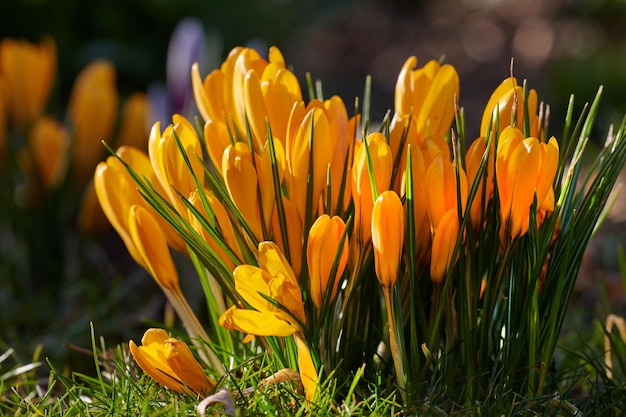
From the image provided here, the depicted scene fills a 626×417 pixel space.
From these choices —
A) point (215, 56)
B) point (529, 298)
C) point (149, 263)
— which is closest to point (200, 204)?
point (149, 263)

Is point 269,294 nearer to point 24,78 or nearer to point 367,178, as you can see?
point 367,178

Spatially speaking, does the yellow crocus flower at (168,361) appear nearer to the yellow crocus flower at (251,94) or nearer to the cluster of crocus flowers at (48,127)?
the yellow crocus flower at (251,94)

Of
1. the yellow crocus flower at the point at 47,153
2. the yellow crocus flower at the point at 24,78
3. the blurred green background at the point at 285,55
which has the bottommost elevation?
the blurred green background at the point at 285,55

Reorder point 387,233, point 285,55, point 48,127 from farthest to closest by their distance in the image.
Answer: point 285,55
point 48,127
point 387,233

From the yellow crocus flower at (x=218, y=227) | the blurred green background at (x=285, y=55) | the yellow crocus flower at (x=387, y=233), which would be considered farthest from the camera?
the blurred green background at (x=285, y=55)

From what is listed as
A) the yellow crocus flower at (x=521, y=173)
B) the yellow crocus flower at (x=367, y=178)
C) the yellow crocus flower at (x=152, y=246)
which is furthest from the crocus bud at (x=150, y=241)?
the yellow crocus flower at (x=521, y=173)

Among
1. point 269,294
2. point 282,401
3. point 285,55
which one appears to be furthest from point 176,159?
point 285,55
